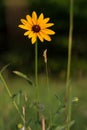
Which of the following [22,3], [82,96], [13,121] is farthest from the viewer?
[22,3]

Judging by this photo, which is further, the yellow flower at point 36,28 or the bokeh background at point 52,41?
the bokeh background at point 52,41

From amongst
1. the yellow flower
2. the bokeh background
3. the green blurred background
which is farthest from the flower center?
the green blurred background

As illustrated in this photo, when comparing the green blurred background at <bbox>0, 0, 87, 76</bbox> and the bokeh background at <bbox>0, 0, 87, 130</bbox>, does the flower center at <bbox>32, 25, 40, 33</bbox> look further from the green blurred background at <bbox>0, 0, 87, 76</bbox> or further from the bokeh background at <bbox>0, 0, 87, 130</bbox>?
the green blurred background at <bbox>0, 0, 87, 76</bbox>

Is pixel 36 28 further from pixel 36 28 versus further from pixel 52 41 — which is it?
pixel 52 41

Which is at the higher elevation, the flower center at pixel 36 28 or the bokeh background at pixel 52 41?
the flower center at pixel 36 28

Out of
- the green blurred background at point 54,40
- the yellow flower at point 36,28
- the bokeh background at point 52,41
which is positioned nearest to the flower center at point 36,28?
the yellow flower at point 36,28

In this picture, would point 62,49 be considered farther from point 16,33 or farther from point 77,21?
point 16,33

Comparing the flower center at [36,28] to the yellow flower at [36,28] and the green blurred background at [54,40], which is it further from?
the green blurred background at [54,40]

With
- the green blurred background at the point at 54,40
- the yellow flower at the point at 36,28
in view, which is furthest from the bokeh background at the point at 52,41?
the yellow flower at the point at 36,28

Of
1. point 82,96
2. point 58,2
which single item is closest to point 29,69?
point 58,2
